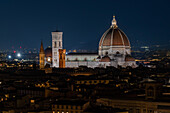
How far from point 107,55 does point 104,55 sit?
7.90 ft

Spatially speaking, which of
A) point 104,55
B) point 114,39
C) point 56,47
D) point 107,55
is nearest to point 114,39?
point 114,39

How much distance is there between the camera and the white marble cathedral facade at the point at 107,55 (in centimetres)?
15238

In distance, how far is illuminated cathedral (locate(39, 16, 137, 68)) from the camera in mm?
152500

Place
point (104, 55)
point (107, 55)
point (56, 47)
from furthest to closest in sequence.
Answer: point (56, 47) → point (104, 55) → point (107, 55)

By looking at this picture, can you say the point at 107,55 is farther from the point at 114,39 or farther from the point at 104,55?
the point at 114,39

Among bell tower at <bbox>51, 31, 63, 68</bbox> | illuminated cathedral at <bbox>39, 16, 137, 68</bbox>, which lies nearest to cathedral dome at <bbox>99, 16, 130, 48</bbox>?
illuminated cathedral at <bbox>39, 16, 137, 68</bbox>

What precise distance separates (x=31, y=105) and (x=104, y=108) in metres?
12.2

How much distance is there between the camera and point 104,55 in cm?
15762

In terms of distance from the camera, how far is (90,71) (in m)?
128

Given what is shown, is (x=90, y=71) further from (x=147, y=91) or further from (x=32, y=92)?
(x=147, y=91)

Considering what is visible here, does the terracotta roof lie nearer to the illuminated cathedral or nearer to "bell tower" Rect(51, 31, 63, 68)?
the illuminated cathedral

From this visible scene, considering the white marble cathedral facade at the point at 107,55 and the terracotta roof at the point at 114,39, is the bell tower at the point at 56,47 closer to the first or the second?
the white marble cathedral facade at the point at 107,55

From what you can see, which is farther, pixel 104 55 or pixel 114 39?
pixel 104 55

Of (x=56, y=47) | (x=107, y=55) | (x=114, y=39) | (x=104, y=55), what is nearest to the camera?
(x=114, y=39)
